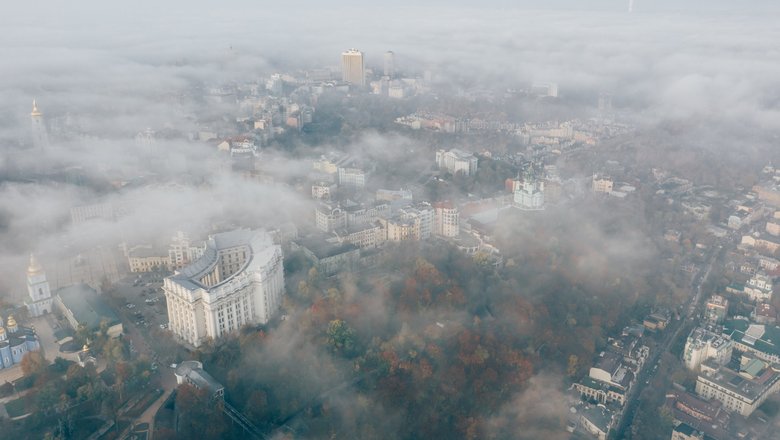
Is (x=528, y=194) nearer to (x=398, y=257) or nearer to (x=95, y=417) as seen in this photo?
(x=398, y=257)

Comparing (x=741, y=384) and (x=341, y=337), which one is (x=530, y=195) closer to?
(x=741, y=384)

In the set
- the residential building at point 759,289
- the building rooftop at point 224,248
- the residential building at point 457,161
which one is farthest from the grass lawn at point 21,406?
the residential building at point 457,161

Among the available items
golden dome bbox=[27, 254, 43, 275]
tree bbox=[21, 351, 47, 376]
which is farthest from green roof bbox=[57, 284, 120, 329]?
tree bbox=[21, 351, 47, 376]

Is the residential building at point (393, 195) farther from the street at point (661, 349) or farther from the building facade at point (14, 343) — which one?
the building facade at point (14, 343)

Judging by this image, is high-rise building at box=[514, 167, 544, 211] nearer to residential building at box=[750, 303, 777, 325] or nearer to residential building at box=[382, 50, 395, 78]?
residential building at box=[750, 303, 777, 325]

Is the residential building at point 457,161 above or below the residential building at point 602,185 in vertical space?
above

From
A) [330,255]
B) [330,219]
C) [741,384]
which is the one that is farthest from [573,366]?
[330,219]

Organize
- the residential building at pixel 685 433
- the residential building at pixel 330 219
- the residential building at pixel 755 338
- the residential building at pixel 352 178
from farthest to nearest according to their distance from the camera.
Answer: the residential building at pixel 352 178 → the residential building at pixel 330 219 → the residential building at pixel 755 338 → the residential building at pixel 685 433
